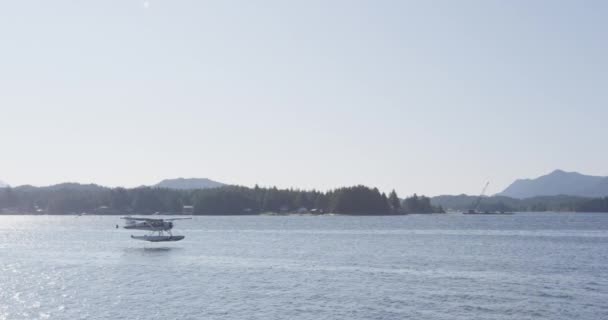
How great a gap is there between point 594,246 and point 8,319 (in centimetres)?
8102

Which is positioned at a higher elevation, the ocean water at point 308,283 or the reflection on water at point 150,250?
the reflection on water at point 150,250

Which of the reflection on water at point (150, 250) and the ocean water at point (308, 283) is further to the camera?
the reflection on water at point (150, 250)

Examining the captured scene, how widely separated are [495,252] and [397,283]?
34907 millimetres

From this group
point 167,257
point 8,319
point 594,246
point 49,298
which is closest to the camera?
point 8,319

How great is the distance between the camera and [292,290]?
2018 inches

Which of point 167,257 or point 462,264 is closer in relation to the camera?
point 462,264

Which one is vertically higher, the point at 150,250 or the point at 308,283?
the point at 150,250

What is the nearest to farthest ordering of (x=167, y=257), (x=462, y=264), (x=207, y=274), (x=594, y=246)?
(x=207, y=274) < (x=462, y=264) < (x=167, y=257) < (x=594, y=246)

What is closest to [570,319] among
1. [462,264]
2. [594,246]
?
[462,264]

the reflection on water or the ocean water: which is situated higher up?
the reflection on water

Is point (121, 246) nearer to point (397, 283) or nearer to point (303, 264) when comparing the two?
point (303, 264)

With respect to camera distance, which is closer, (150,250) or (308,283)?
(308,283)

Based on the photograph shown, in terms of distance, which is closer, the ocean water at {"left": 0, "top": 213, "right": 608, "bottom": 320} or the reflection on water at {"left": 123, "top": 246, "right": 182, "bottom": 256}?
the ocean water at {"left": 0, "top": 213, "right": 608, "bottom": 320}

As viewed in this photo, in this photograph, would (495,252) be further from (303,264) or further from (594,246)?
(303,264)
